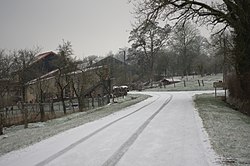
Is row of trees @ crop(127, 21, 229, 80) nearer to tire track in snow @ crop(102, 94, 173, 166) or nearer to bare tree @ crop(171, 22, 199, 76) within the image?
bare tree @ crop(171, 22, 199, 76)

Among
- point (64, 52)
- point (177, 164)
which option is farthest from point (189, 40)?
point (177, 164)

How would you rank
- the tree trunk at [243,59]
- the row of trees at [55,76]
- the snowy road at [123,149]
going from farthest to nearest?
the row of trees at [55,76], the tree trunk at [243,59], the snowy road at [123,149]

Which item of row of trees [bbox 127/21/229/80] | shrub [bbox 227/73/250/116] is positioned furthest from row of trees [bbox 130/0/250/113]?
row of trees [bbox 127/21/229/80]

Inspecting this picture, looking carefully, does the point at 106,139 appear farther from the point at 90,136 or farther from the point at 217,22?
the point at 217,22

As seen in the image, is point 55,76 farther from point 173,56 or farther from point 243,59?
point 173,56

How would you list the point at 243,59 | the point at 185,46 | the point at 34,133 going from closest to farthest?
the point at 34,133 < the point at 243,59 < the point at 185,46

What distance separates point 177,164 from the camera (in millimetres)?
7234

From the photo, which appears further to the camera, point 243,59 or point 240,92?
point 240,92

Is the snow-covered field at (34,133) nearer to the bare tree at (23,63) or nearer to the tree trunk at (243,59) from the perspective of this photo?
the tree trunk at (243,59)

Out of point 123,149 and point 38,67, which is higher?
point 38,67

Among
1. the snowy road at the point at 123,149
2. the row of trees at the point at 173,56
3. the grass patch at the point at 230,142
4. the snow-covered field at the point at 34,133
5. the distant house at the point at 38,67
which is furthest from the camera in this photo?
the row of trees at the point at 173,56

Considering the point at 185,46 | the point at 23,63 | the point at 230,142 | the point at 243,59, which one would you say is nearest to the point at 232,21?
the point at 243,59

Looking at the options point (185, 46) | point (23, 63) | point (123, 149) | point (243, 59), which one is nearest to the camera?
point (123, 149)

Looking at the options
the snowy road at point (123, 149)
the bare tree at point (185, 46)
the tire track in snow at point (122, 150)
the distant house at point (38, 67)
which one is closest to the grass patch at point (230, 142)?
the snowy road at point (123, 149)
